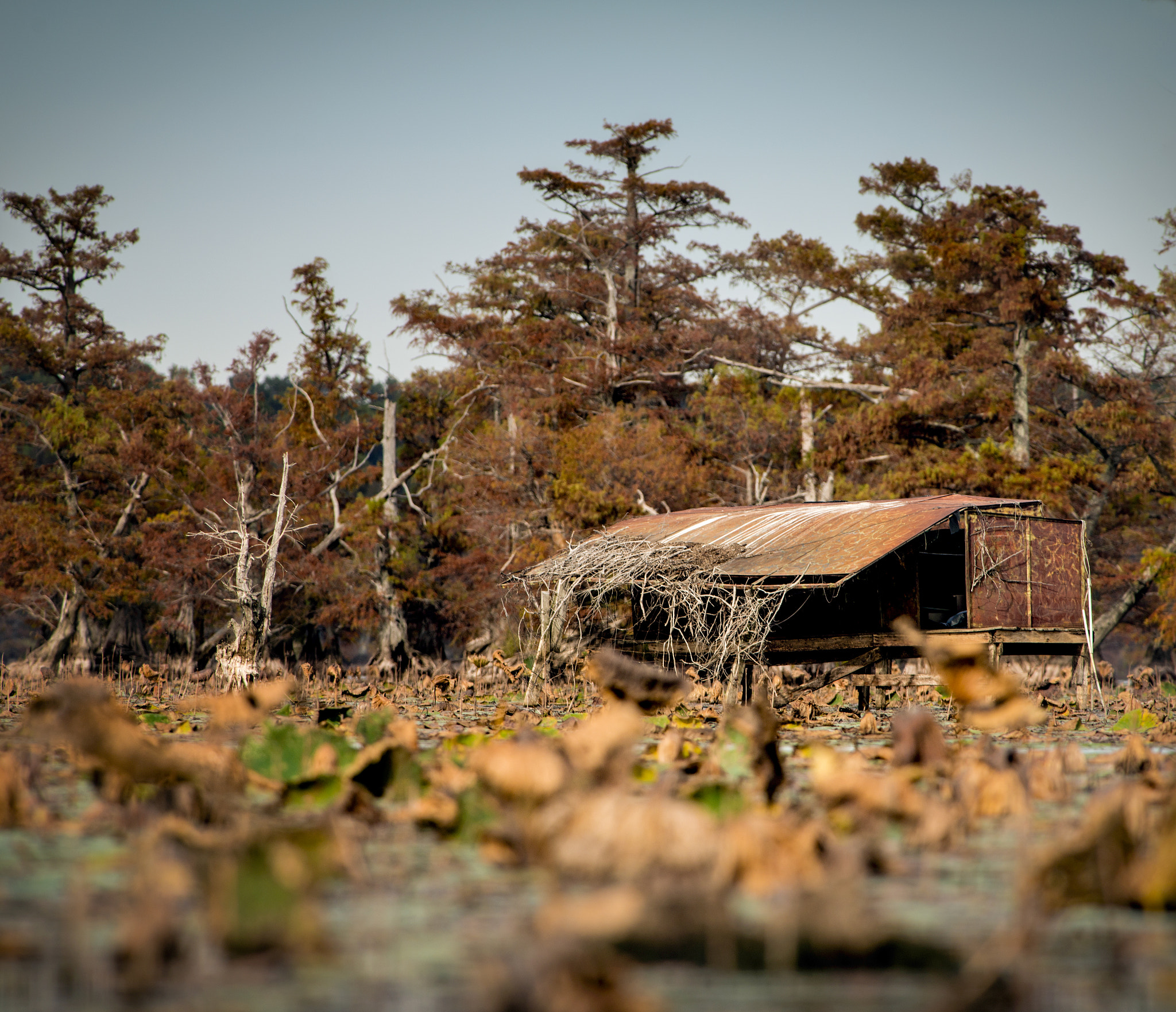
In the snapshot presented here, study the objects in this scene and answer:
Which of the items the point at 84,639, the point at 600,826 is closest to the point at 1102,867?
the point at 600,826

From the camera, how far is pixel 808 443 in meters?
32.9

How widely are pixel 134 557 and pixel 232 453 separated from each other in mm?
4186

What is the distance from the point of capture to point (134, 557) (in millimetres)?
32406

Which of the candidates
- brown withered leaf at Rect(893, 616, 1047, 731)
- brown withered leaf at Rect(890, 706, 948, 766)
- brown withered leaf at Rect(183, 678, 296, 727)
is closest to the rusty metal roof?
brown withered leaf at Rect(890, 706, 948, 766)

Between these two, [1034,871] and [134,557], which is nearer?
[1034,871]

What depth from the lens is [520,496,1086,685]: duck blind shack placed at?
46.1 ft

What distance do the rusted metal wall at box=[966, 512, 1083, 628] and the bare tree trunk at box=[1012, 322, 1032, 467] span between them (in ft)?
30.0

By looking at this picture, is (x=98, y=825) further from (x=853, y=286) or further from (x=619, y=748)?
(x=853, y=286)

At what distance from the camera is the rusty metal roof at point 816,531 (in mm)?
13750

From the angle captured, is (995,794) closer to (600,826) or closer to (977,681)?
(977,681)

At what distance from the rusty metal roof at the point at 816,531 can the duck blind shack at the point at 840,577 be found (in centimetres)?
3

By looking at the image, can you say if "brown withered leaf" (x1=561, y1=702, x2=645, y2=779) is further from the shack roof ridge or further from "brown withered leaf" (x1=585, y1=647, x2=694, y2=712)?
the shack roof ridge

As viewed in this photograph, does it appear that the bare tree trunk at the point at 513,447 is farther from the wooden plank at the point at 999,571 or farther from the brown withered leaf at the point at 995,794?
the brown withered leaf at the point at 995,794

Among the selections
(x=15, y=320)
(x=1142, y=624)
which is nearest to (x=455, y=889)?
(x=1142, y=624)
